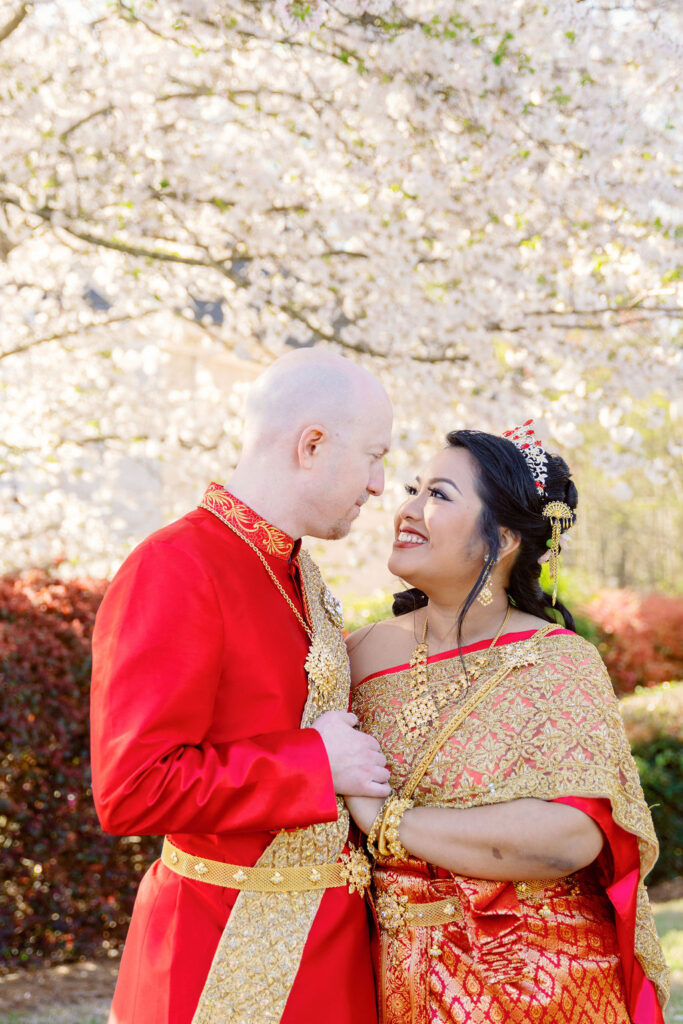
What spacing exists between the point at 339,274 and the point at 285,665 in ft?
16.0

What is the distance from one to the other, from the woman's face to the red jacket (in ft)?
1.70

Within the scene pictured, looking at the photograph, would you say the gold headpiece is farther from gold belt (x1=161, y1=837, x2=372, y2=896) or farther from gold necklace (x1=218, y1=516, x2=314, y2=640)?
gold belt (x1=161, y1=837, x2=372, y2=896)

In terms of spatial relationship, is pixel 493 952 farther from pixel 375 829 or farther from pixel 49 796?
pixel 49 796

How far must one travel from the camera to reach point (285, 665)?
2.35 m

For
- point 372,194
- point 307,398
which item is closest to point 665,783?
point 372,194

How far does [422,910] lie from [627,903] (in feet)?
1.64

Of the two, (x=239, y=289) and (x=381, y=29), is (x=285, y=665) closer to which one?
(x=381, y=29)

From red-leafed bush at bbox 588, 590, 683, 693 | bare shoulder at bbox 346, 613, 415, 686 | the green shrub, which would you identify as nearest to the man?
bare shoulder at bbox 346, 613, 415, 686

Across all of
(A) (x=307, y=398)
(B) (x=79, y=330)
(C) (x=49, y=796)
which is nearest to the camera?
(A) (x=307, y=398)

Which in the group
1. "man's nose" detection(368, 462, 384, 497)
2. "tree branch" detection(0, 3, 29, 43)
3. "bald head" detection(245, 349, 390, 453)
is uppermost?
"tree branch" detection(0, 3, 29, 43)

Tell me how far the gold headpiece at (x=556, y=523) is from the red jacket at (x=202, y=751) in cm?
87

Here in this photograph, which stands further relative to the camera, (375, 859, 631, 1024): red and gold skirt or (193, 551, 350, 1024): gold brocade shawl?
(375, 859, 631, 1024): red and gold skirt

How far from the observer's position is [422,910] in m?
2.49

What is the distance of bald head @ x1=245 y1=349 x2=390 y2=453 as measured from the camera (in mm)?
2428
